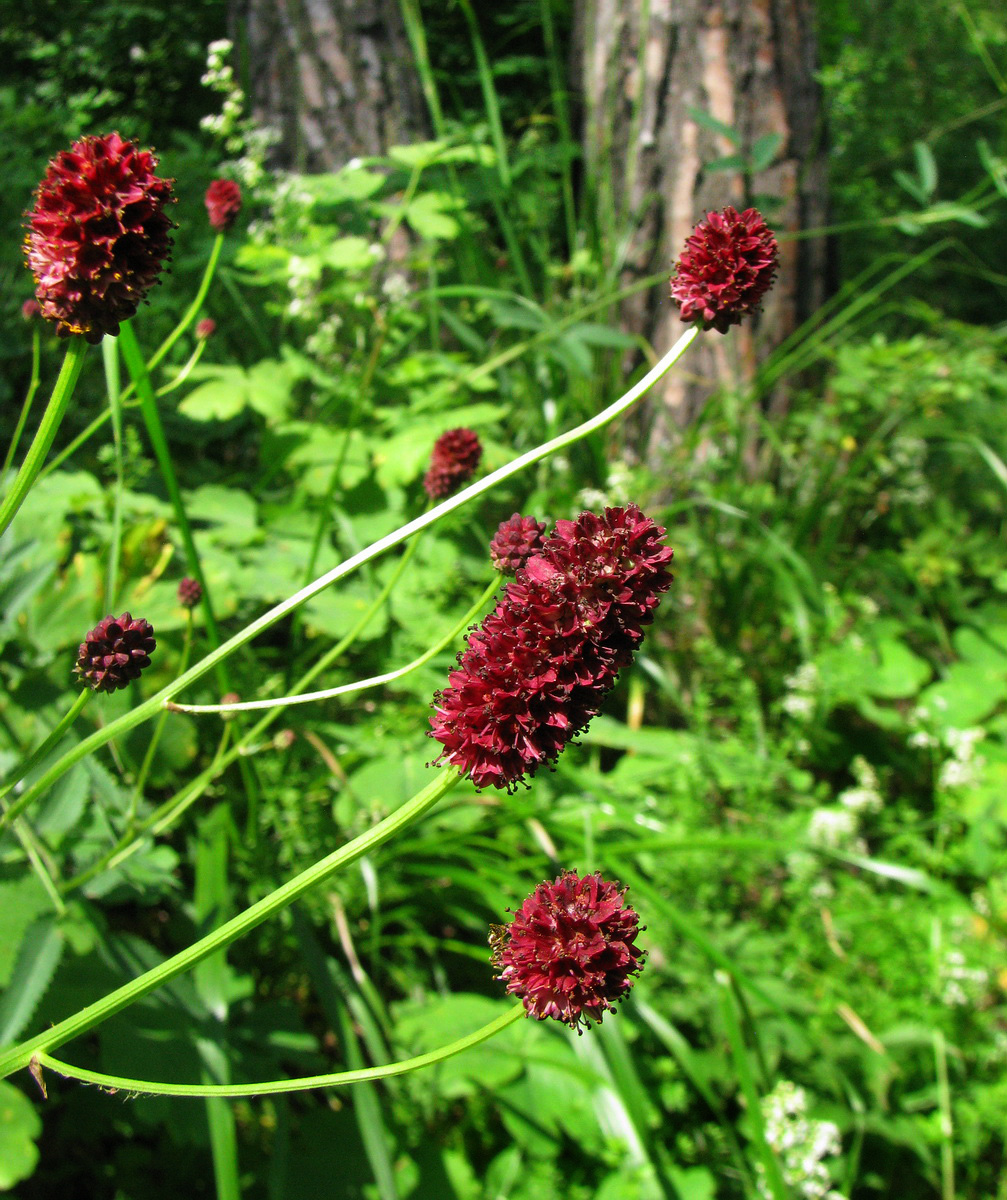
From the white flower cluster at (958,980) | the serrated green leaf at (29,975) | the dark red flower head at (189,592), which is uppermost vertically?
the dark red flower head at (189,592)

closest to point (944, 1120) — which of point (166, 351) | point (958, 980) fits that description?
point (958, 980)

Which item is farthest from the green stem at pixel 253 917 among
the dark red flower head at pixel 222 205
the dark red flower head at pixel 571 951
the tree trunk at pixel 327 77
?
the tree trunk at pixel 327 77

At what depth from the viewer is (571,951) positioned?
2.47 feet

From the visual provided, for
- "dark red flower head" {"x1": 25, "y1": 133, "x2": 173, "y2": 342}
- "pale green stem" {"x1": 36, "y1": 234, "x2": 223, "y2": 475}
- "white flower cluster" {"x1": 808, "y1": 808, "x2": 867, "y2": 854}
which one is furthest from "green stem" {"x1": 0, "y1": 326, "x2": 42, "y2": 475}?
"white flower cluster" {"x1": 808, "y1": 808, "x2": 867, "y2": 854}

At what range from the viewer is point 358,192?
9.77 ft

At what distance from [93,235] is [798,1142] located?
201 centimetres

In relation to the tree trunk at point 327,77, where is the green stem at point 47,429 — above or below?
below

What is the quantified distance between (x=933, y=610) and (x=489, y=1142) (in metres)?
2.58

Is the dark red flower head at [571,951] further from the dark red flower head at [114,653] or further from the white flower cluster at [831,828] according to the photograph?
the white flower cluster at [831,828]

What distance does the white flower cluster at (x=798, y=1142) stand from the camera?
5.98 feet

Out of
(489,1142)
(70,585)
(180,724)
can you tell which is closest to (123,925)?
(180,724)

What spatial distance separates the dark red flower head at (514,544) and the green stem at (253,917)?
377mm

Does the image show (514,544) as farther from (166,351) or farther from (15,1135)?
(15,1135)

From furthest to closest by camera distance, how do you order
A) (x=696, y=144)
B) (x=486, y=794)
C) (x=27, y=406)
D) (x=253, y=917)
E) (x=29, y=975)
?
1. (x=696, y=144)
2. (x=486, y=794)
3. (x=27, y=406)
4. (x=29, y=975)
5. (x=253, y=917)
